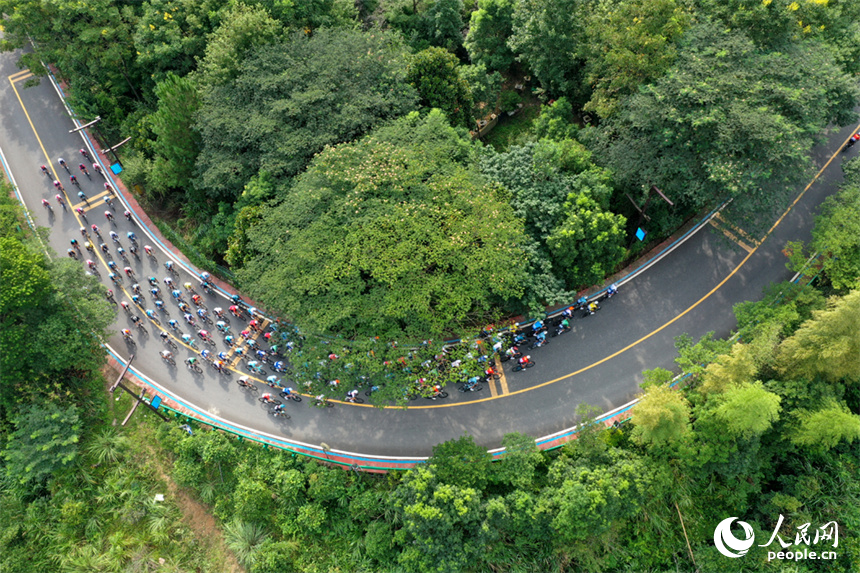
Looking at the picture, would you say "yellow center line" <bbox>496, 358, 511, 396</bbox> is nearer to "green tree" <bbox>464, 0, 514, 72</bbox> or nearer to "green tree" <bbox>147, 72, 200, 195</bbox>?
"green tree" <bbox>464, 0, 514, 72</bbox>

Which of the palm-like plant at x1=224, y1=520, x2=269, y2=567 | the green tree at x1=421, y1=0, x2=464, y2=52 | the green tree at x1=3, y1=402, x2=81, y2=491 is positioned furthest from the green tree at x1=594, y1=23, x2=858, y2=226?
the green tree at x1=3, y1=402, x2=81, y2=491

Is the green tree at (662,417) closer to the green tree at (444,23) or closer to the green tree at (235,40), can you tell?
the green tree at (444,23)

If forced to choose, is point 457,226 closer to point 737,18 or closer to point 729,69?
point 729,69

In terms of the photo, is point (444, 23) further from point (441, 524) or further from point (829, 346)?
point (441, 524)

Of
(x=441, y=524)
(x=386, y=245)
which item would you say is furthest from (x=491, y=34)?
(x=441, y=524)

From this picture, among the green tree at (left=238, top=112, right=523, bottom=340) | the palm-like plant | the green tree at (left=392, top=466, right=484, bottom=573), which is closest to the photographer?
the green tree at (left=392, top=466, right=484, bottom=573)
